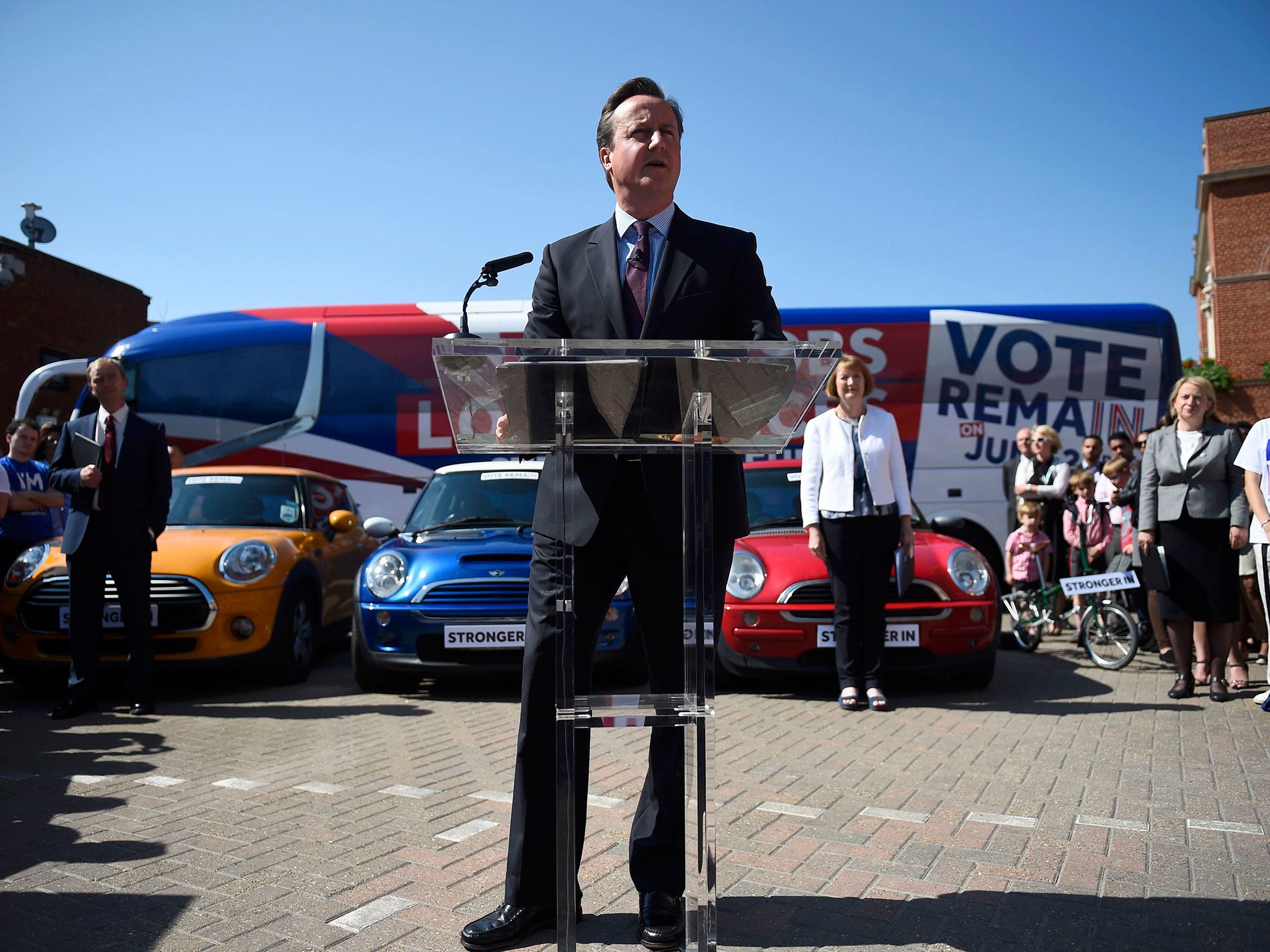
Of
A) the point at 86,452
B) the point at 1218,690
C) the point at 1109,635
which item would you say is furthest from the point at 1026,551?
the point at 86,452

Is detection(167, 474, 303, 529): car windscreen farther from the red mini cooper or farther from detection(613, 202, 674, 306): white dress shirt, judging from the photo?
detection(613, 202, 674, 306): white dress shirt

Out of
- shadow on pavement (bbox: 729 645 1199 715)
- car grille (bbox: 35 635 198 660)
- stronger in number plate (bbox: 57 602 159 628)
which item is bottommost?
shadow on pavement (bbox: 729 645 1199 715)

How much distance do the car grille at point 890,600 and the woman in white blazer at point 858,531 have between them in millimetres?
230

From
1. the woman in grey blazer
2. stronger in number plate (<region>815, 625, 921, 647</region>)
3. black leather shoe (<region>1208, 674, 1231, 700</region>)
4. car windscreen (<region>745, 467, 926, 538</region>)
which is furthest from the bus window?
black leather shoe (<region>1208, 674, 1231, 700</region>)

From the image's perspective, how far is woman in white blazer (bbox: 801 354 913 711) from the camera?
5930 mm

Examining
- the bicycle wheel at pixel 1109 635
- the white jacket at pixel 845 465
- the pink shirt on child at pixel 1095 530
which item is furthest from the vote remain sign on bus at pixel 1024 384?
the white jacket at pixel 845 465

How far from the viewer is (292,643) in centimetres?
709

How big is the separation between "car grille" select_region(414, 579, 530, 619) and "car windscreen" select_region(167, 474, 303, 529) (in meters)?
2.04

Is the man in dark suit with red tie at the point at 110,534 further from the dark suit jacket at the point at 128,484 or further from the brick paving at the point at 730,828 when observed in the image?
the brick paving at the point at 730,828

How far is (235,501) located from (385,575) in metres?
2.12

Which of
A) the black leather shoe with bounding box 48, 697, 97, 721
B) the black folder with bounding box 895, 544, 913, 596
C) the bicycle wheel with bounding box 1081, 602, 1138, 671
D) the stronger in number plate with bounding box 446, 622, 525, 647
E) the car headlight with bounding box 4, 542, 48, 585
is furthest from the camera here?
the bicycle wheel with bounding box 1081, 602, 1138, 671

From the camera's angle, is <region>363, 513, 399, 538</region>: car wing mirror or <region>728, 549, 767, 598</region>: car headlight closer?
<region>728, 549, 767, 598</region>: car headlight

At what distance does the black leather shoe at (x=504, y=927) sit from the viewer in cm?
244

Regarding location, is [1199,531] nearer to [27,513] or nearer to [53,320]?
[27,513]
